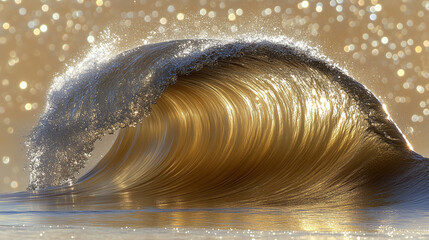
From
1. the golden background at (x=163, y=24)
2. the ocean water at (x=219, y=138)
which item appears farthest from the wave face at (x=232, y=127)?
the golden background at (x=163, y=24)

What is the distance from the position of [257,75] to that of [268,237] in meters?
3.20

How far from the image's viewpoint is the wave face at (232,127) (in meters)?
4.46

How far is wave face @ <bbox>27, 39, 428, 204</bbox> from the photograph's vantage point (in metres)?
4.46

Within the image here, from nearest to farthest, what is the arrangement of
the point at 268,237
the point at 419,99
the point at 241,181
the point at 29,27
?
the point at 268,237
the point at 241,181
the point at 29,27
the point at 419,99

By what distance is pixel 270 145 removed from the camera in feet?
16.7

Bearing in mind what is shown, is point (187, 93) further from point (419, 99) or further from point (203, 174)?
point (419, 99)

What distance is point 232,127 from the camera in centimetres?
554

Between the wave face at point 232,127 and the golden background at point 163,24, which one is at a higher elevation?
the golden background at point 163,24

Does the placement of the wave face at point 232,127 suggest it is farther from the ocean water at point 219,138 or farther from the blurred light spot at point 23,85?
the blurred light spot at point 23,85

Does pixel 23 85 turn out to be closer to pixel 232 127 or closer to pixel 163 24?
pixel 163 24

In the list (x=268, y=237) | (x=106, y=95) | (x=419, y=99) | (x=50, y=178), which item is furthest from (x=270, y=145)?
(x=419, y=99)

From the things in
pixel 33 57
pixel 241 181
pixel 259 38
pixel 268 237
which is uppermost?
pixel 33 57

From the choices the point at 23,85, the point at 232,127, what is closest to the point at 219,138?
the point at 232,127

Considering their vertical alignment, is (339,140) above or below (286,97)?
below
